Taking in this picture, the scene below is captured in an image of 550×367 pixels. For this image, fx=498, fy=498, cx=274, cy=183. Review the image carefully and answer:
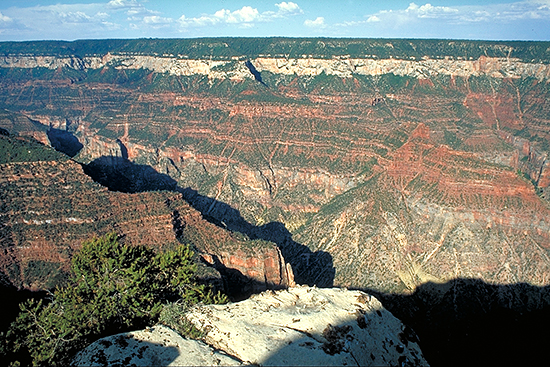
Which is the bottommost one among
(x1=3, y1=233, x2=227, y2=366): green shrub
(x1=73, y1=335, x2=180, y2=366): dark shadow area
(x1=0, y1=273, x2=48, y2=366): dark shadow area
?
(x1=0, y1=273, x2=48, y2=366): dark shadow area

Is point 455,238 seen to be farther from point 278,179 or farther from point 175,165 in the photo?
point 175,165

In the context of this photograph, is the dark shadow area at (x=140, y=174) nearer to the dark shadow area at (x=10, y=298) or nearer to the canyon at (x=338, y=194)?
the canyon at (x=338, y=194)

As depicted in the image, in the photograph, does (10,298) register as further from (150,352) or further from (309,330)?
(309,330)

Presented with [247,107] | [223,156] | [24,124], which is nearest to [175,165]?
[223,156]

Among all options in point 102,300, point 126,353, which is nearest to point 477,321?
point 102,300

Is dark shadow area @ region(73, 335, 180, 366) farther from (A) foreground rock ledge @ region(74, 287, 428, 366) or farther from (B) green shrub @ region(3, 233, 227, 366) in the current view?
(B) green shrub @ region(3, 233, 227, 366)

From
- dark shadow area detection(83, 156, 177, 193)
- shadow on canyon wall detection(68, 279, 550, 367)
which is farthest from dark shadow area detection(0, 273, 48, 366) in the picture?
dark shadow area detection(83, 156, 177, 193)
